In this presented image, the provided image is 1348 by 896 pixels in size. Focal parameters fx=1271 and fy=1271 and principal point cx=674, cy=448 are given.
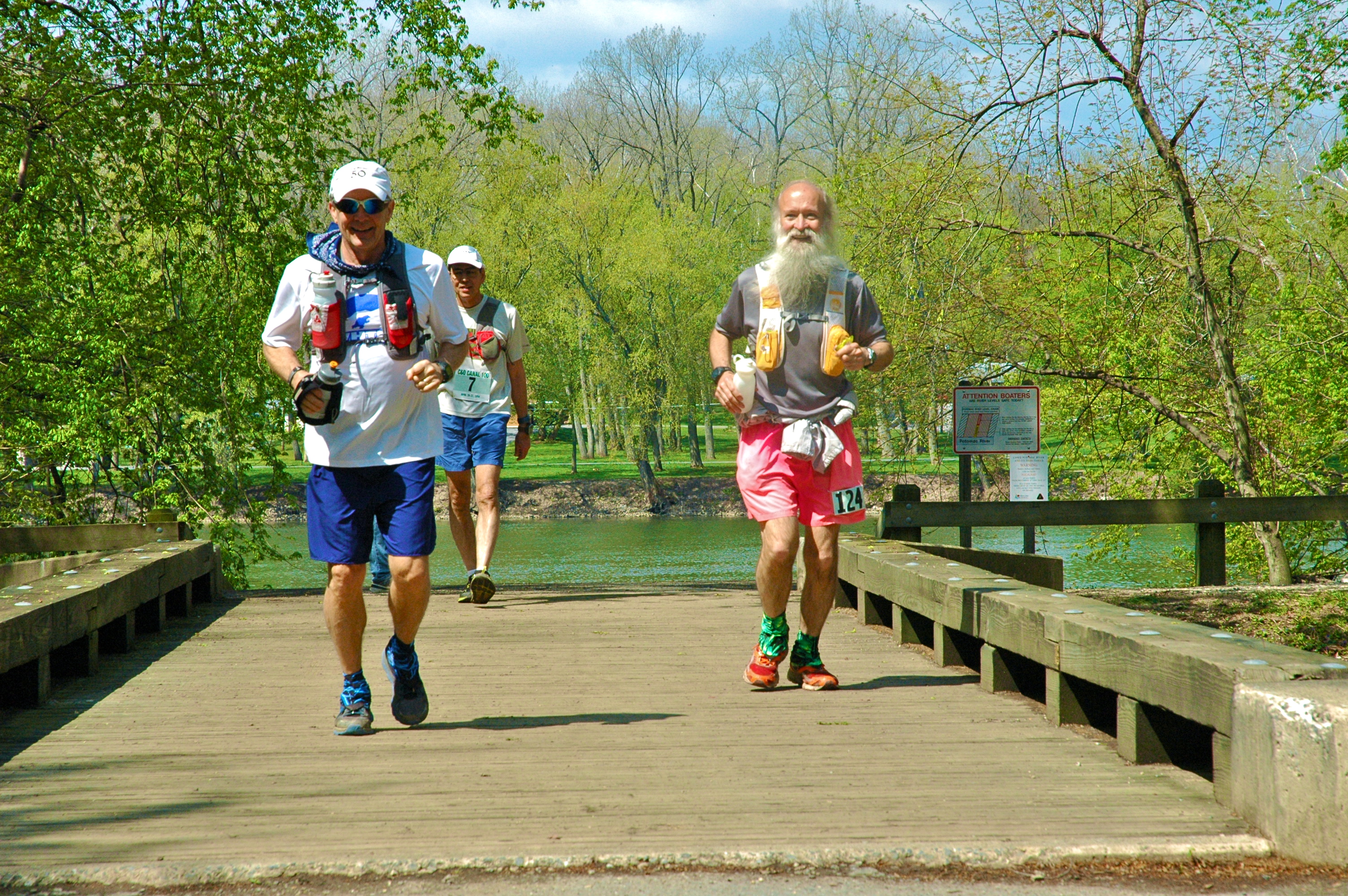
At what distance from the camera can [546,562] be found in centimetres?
2741

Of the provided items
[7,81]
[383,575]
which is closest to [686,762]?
[383,575]

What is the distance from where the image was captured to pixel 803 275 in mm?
4969

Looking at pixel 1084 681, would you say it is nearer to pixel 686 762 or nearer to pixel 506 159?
pixel 686 762

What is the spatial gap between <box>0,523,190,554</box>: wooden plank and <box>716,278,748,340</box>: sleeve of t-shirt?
4816mm

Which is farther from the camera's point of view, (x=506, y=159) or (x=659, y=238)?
(x=659, y=238)

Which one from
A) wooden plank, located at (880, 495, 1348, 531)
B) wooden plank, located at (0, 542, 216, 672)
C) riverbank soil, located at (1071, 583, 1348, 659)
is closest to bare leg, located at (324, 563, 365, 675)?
wooden plank, located at (0, 542, 216, 672)

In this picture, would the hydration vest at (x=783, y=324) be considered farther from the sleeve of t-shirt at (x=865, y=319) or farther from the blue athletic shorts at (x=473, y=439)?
the blue athletic shorts at (x=473, y=439)

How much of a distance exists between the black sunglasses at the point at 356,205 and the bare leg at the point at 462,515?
3.58 meters

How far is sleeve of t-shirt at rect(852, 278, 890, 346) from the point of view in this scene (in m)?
5.09

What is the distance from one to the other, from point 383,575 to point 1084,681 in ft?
16.7

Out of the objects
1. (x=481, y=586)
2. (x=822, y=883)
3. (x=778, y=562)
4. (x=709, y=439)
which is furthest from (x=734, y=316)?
(x=709, y=439)

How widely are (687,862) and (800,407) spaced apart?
7.75ft

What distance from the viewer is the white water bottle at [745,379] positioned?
4879 mm

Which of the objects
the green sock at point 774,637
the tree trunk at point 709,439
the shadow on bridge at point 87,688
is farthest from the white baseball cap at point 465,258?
the tree trunk at point 709,439
